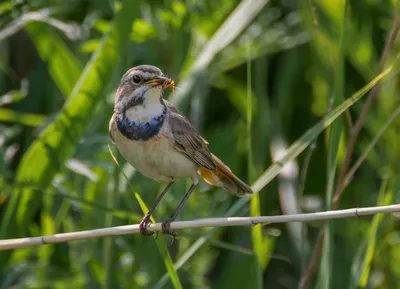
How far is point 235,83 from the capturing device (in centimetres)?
499

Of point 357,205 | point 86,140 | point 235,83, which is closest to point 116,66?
point 86,140

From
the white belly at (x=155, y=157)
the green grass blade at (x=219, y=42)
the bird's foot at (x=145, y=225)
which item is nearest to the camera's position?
the bird's foot at (x=145, y=225)

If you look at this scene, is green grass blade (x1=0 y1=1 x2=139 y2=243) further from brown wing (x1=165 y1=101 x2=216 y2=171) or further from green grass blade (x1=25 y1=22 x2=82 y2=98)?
green grass blade (x1=25 y1=22 x2=82 y2=98)

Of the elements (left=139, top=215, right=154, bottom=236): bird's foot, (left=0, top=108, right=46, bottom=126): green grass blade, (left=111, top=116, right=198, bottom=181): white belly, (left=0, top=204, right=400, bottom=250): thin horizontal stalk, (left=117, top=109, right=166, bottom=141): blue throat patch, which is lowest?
(left=0, top=204, right=400, bottom=250): thin horizontal stalk

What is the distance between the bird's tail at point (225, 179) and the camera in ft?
11.4

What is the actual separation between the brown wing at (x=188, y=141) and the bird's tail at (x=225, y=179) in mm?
34

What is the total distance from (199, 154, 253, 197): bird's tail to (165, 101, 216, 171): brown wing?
3 cm

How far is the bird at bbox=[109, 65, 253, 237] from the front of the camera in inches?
129

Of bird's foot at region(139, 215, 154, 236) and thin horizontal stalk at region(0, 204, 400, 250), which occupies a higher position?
bird's foot at region(139, 215, 154, 236)

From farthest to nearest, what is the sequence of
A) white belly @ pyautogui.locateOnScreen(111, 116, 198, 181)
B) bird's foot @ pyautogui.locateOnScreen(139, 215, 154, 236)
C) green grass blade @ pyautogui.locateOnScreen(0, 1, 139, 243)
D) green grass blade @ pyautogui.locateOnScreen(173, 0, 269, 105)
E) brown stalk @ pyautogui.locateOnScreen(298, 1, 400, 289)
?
green grass blade @ pyautogui.locateOnScreen(173, 0, 269, 105)
green grass blade @ pyautogui.locateOnScreen(0, 1, 139, 243)
brown stalk @ pyautogui.locateOnScreen(298, 1, 400, 289)
white belly @ pyautogui.locateOnScreen(111, 116, 198, 181)
bird's foot @ pyautogui.locateOnScreen(139, 215, 154, 236)

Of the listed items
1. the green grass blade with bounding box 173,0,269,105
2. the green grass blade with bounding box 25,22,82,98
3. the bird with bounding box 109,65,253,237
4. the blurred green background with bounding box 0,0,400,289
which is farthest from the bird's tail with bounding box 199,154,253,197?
the green grass blade with bounding box 25,22,82,98

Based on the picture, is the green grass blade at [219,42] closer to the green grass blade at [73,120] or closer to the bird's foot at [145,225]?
the green grass blade at [73,120]

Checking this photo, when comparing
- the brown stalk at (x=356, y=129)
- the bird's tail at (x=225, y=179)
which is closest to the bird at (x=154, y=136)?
the bird's tail at (x=225, y=179)

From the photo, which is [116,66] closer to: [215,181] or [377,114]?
[215,181]
